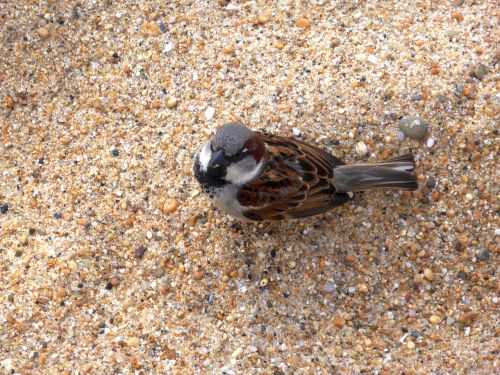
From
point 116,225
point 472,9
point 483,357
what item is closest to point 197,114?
point 116,225

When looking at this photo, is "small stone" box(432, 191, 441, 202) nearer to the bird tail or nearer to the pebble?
the bird tail

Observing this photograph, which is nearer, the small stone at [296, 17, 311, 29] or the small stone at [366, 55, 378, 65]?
the small stone at [366, 55, 378, 65]

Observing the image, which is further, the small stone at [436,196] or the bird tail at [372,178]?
the small stone at [436,196]

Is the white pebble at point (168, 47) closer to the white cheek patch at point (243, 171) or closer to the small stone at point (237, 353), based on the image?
the white cheek patch at point (243, 171)

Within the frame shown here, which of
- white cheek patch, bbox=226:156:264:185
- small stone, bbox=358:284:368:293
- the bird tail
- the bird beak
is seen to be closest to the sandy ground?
small stone, bbox=358:284:368:293

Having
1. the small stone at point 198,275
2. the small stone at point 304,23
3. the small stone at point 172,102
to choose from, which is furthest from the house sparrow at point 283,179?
the small stone at point 304,23

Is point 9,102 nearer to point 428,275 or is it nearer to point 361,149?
point 361,149

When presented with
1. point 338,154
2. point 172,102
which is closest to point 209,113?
point 172,102
